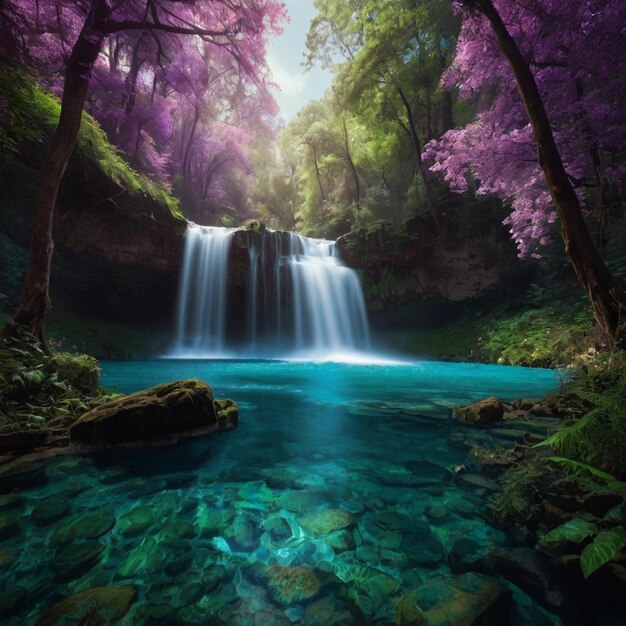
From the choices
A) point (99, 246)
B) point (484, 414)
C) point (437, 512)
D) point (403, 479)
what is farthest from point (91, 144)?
point (437, 512)

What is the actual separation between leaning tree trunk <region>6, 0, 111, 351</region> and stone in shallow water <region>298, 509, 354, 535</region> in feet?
17.2

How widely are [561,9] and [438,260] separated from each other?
41.4ft

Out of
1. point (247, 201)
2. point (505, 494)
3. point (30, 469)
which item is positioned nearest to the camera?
point (505, 494)

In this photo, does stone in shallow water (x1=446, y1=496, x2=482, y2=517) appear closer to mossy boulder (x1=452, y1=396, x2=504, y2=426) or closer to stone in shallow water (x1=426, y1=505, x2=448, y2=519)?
stone in shallow water (x1=426, y1=505, x2=448, y2=519)

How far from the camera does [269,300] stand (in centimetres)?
2003

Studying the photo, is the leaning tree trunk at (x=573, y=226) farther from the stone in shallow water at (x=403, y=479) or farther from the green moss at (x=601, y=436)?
the stone in shallow water at (x=403, y=479)

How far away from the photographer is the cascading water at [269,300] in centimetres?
1820

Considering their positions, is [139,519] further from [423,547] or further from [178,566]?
[423,547]

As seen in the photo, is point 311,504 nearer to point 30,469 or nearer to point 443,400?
point 30,469

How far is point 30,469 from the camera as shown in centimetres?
303

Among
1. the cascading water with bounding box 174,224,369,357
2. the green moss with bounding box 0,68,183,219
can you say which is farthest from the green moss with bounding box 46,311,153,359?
the green moss with bounding box 0,68,183,219

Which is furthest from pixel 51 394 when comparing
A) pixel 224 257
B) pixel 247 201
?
pixel 247 201

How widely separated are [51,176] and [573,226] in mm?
7648

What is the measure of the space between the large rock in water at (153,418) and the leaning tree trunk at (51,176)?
2448 millimetres
